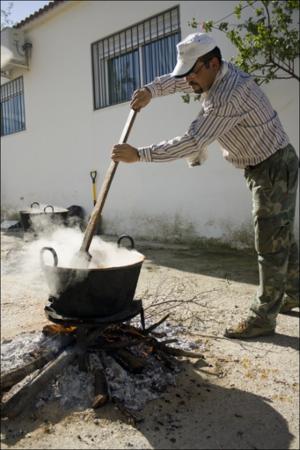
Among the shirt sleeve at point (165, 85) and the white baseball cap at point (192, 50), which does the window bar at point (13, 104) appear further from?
the white baseball cap at point (192, 50)

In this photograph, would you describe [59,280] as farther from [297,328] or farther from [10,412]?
[297,328]

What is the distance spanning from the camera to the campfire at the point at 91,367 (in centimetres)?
225

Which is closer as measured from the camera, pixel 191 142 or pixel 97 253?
pixel 191 142

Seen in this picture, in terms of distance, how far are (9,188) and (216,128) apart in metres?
5.92

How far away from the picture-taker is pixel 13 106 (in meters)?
7.83

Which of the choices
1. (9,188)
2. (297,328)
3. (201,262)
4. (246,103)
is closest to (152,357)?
(297,328)

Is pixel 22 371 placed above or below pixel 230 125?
below

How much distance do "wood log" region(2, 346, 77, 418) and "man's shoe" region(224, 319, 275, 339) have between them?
1.28 m

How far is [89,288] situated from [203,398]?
3.06ft

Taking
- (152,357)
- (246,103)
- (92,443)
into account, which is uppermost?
(246,103)

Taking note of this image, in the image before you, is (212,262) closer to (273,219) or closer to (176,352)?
(273,219)

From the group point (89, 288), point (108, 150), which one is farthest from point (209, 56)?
point (108, 150)

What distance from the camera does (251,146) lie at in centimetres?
281

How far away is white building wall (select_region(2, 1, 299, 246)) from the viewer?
595cm
